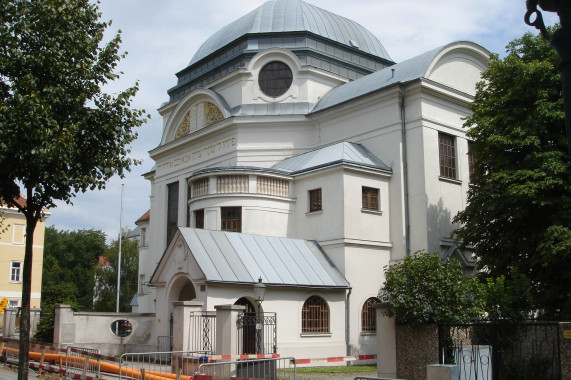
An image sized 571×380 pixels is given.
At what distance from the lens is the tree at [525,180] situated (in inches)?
749

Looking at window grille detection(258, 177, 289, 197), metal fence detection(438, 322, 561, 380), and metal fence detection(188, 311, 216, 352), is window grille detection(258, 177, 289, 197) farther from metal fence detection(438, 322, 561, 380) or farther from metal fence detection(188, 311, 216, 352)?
metal fence detection(438, 322, 561, 380)

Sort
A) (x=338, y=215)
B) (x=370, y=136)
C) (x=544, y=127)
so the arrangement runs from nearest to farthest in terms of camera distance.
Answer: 1. (x=544, y=127)
2. (x=338, y=215)
3. (x=370, y=136)

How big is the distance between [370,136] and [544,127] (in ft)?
28.1

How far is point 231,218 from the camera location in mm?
25906

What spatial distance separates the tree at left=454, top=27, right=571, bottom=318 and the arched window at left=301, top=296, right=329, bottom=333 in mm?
5662

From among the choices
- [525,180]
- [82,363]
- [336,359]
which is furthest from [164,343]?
[525,180]

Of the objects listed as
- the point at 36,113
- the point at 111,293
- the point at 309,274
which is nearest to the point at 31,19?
the point at 36,113

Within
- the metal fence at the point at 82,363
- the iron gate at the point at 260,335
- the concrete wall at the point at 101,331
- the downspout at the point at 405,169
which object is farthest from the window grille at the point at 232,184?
the metal fence at the point at 82,363

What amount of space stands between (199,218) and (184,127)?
8.92 meters

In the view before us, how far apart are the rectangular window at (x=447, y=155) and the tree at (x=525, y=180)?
3683 millimetres

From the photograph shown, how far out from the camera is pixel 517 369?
13016 millimetres

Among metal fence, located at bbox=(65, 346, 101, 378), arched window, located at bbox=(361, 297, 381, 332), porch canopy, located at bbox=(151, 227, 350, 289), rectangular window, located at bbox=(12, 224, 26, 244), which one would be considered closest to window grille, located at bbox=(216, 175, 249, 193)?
porch canopy, located at bbox=(151, 227, 350, 289)

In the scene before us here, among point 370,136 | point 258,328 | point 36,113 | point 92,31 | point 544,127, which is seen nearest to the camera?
point 36,113

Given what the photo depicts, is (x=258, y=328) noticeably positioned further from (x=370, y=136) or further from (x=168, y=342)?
(x=370, y=136)
